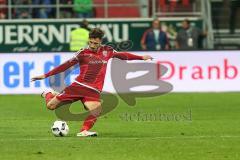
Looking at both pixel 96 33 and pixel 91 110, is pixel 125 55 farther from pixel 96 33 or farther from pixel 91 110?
pixel 91 110

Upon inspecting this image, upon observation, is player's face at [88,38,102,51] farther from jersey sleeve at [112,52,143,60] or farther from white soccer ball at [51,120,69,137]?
white soccer ball at [51,120,69,137]

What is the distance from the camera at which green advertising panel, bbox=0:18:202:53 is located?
30922 millimetres

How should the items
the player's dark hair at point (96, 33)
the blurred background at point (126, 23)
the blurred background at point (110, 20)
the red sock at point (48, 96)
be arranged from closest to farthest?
the player's dark hair at point (96, 33) → the red sock at point (48, 96) → the blurred background at point (126, 23) → the blurred background at point (110, 20)

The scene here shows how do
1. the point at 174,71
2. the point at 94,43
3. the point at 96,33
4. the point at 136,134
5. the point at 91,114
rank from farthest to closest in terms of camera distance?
the point at 174,71 < the point at 136,134 < the point at 91,114 < the point at 94,43 < the point at 96,33

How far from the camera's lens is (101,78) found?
14633mm

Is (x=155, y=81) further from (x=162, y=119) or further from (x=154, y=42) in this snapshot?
(x=162, y=119)

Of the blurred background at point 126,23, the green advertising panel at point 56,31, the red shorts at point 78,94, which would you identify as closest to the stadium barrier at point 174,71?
the blurred background at point 126,23

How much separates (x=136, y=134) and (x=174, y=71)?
10557 millimetres

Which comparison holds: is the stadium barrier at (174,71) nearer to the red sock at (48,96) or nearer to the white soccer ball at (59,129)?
the red sock at (48,96)

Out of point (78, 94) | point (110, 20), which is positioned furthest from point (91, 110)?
point (110, 20)

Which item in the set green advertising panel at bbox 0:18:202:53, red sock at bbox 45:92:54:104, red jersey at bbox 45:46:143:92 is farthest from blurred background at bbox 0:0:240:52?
red jersey at bbox 45:46:143:92

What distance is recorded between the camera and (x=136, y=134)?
1507 cm

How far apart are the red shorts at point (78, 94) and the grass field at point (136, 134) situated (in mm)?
668

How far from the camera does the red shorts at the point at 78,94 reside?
14555 mm
